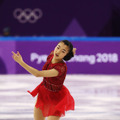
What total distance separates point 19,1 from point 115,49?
8903 mm

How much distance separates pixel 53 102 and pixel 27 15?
15.9 metres

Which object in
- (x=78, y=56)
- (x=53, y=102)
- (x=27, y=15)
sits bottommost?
(x=27, y=15)

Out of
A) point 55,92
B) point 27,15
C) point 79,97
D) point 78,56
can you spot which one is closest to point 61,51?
point 55,92

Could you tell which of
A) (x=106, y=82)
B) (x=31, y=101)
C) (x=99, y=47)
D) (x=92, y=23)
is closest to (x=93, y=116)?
(x=31, y=101)

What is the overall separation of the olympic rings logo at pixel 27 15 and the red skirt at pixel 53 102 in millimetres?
15621

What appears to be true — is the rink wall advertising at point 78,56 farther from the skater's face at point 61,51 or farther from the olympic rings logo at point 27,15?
the olympic rings logo at point 27,15

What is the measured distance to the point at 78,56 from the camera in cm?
1242

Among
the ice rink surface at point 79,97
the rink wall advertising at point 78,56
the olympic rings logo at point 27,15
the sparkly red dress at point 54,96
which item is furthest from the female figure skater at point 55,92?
the olympic rings logo at point 27,15

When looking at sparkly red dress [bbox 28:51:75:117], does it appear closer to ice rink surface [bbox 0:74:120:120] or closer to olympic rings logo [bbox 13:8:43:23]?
ice rink surface [bbox 0:74:120:120]

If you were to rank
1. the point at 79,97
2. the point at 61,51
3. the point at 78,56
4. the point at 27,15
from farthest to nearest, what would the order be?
1. the point at 27,15
2. the point at 78,56
3. the point at 79,97
4. the point at 61,51

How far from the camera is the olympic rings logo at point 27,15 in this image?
20.2 metres

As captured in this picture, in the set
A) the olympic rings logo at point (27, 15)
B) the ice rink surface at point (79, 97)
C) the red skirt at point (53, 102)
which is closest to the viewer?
the red skirt at point (53, 102)

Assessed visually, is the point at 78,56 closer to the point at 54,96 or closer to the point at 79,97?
the point at 79,97

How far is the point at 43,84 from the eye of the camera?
15.8 feet
